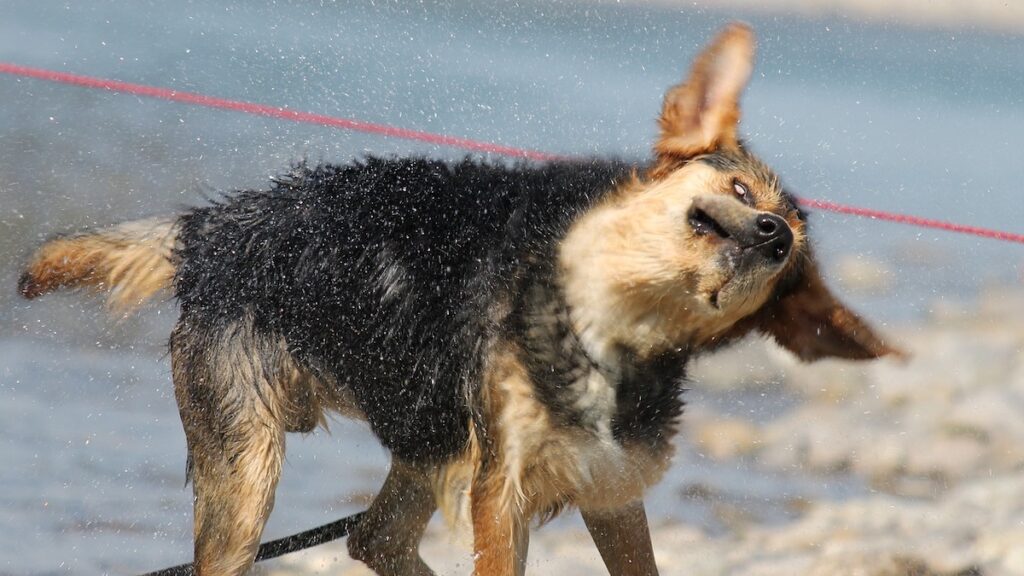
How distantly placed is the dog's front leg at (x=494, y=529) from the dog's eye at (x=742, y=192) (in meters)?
1.13

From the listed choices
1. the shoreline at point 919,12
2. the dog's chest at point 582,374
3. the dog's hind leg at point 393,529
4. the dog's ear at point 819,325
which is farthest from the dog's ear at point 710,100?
the shoreline at point 919,12

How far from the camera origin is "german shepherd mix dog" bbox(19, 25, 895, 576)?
12.0 ft

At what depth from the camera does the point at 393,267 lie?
4066 millimetres

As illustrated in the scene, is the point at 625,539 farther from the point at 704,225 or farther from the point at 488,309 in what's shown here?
the point at 704,225

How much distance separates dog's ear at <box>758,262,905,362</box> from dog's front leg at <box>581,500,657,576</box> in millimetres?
820

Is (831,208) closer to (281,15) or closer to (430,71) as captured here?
(430,71)

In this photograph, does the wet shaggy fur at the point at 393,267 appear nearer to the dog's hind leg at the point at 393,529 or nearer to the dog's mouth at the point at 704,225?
the dog's mouth at the point at 704,225

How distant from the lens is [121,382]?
6.06 m

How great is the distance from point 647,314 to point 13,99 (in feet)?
15.9

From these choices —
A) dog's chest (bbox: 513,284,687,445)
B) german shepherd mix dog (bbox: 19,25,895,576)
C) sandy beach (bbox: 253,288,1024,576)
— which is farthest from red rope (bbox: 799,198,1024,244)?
dog's chest (bbox: 513,284,687,445)

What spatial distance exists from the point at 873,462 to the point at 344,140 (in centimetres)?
322

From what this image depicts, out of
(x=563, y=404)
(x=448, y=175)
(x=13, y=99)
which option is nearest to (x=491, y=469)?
(x=563, y=404)

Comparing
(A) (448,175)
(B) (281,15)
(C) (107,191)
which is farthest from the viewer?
(B) (281,15)

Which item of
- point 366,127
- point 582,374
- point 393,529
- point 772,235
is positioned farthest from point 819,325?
point 366,127
